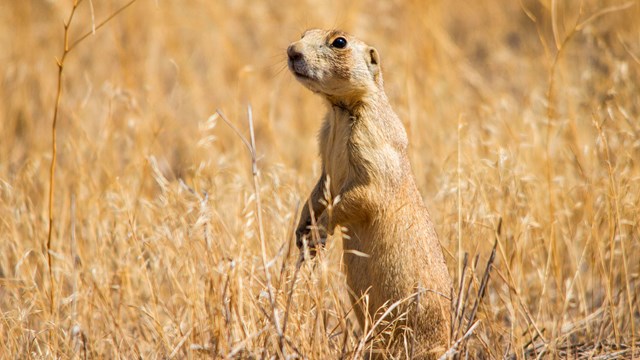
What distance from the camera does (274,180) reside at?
13.0ft

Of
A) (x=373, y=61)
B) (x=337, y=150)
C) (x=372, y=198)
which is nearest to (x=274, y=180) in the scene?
(x=337, y=150)

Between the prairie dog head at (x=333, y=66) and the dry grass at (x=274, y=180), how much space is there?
0.50 m

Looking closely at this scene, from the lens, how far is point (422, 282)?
11.4 feet

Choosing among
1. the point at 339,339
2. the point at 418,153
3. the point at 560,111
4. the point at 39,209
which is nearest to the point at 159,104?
the point at 39,209

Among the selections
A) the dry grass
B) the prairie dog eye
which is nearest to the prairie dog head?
the prairie dog eye

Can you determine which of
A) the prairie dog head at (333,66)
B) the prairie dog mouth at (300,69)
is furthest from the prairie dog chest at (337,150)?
the prairie dog mouth at (300,69)

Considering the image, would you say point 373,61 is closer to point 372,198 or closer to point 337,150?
point 337,150

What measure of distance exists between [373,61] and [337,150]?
518 millimetres

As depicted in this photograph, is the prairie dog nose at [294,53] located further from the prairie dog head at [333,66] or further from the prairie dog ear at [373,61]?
the prairie dog ear at [373,61]

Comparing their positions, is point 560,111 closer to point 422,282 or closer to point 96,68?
point 422,282

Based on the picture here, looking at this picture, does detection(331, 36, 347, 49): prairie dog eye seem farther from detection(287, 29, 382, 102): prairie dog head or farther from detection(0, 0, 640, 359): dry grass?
detection(0, 0, 640, 359): dry grass

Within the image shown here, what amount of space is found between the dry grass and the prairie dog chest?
349 millimetres

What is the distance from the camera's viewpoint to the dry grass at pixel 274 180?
3.36m

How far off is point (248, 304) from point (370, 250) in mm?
595
